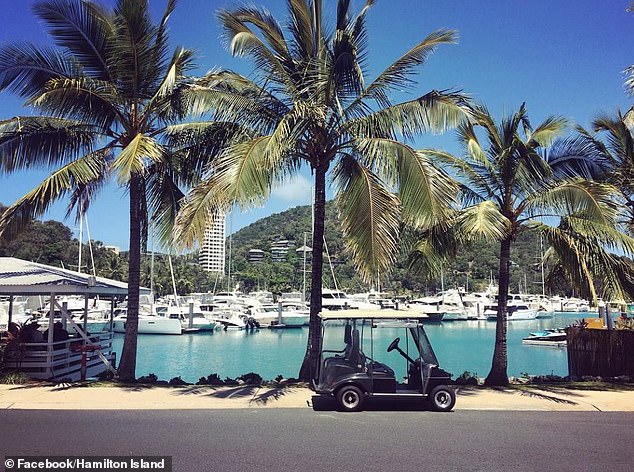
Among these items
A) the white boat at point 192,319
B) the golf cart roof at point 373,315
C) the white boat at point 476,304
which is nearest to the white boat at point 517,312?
the white boat at point 476,304

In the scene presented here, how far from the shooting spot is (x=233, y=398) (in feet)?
39.2

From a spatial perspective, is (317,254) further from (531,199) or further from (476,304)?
(476,304)

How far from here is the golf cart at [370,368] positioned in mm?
10391

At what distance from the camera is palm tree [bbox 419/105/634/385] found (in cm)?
1345

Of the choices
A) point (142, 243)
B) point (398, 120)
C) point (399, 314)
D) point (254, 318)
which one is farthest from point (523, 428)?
point (254, 318)

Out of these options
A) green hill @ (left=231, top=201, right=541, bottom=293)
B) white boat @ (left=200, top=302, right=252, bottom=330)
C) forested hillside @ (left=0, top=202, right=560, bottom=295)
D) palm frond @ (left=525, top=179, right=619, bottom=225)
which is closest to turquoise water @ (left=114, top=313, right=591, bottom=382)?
white boat @ (left=200, top=302, right=252, bottom=330)

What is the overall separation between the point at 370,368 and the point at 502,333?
5.95 metres

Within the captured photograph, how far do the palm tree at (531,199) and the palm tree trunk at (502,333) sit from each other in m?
0.03

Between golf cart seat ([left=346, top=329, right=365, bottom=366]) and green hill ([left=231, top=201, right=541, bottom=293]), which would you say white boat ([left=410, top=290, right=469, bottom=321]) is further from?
golf cart seat ([left=346, top=329, right=365, bottom=366])

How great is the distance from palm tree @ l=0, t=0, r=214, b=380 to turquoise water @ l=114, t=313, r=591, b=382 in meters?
7.49

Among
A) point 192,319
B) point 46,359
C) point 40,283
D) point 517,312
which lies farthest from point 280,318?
point 40,283

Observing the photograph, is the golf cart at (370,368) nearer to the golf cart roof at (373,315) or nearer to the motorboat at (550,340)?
the golf cart roof at (373,315)

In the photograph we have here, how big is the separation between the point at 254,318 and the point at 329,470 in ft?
184

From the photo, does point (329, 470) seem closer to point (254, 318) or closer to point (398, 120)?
point (398, 120)
